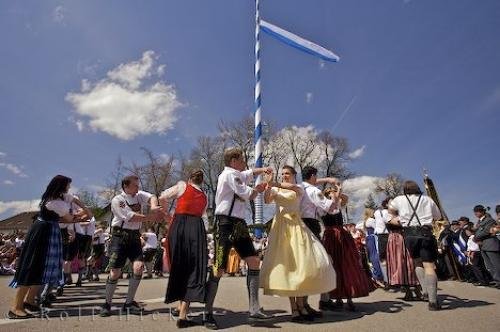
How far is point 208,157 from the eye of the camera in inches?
1470

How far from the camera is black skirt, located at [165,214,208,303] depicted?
4070 mm

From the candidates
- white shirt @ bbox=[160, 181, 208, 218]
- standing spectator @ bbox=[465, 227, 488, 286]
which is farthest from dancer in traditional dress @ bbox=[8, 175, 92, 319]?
standing spectator @ bbox=[465, 227, 488, 286]

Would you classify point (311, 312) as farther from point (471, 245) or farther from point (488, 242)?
point (471, 245)

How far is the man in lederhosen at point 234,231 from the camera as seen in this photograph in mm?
4176

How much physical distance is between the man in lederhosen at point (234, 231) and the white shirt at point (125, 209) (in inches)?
52.5

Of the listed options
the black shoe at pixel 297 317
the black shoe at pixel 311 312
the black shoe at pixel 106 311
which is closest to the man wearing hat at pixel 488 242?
the black shoe at pixel 311 312

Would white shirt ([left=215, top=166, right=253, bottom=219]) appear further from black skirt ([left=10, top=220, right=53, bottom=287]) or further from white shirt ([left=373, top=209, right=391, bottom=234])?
white shirt ([left=373, top=209, right=391, bottom=234])

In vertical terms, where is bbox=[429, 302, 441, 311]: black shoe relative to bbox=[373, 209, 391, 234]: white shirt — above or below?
below

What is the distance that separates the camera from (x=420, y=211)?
5.39 meters

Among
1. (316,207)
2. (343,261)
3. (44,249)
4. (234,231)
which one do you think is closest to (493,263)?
(343,261)

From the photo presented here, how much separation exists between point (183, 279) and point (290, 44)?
53.4ft

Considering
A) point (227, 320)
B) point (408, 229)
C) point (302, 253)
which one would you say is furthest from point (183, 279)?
point (408, 229)

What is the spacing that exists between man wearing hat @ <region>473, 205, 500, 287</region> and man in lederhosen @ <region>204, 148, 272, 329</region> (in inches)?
287

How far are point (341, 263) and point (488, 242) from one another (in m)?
5.91
